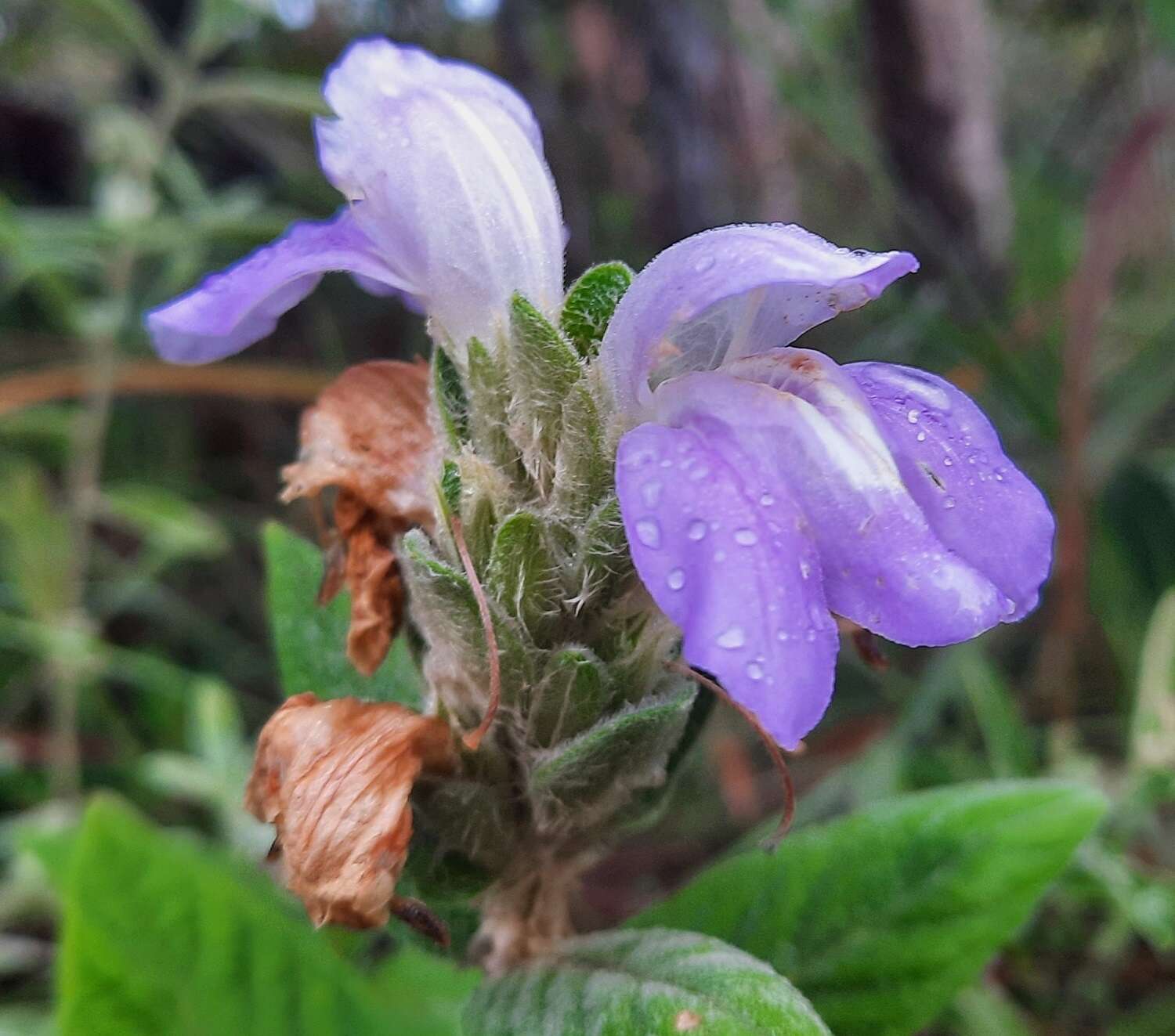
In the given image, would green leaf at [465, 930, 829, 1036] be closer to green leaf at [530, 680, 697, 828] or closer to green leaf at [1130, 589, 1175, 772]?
green leaf at [530, 680, 697, 828]

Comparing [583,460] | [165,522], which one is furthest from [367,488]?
[165,522]

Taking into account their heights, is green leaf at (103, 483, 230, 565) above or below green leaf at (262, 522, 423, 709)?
below

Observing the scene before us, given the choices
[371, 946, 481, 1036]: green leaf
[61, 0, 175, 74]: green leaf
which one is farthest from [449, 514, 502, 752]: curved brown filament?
[61, 0, 175, 74]: green leaf

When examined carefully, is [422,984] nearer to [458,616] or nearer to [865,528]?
[458,616]

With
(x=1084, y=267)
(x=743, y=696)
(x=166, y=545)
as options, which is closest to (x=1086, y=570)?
(x=1084, y=267)

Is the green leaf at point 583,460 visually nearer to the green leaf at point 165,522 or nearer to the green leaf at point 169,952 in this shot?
the green leaf at point 169,952

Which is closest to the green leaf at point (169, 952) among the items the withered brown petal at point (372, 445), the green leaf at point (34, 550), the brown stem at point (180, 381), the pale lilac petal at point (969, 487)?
the withered brown petal at point (372, 445)

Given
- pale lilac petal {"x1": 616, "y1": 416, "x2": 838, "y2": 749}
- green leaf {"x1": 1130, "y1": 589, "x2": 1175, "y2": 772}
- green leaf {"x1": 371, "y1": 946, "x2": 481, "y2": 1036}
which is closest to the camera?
pale lilac petal {"x1": 616, "y1": 416, "x2": 838, "y2": 749}
